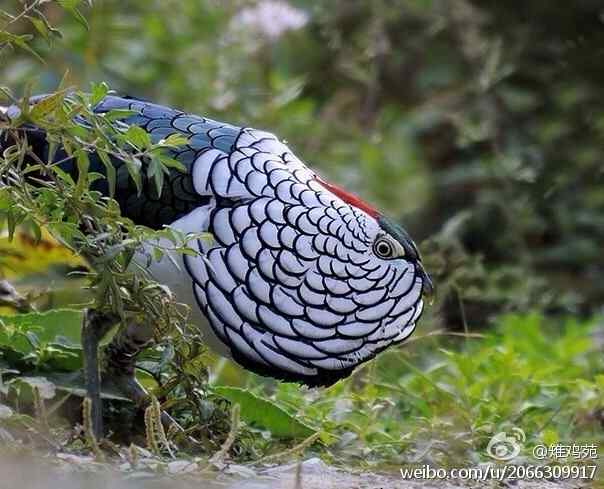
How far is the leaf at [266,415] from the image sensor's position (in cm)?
195

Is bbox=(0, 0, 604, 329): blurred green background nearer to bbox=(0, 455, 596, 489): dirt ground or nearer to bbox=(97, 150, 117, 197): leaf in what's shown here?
bbox=(0, 455, 596, 489): dirt ground

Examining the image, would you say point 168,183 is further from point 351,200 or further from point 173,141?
point 351,200

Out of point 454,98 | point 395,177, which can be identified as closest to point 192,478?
point 395,177

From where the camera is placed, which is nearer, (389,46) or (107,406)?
(107,406)

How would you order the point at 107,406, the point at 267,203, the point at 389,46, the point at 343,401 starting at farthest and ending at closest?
the point at 389,46 < the point at 343,401 < the point at 107,406 < the point at 267,203

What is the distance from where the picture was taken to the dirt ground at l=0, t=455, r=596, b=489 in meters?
1.32

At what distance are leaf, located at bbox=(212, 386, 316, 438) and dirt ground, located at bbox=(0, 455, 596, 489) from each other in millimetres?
141

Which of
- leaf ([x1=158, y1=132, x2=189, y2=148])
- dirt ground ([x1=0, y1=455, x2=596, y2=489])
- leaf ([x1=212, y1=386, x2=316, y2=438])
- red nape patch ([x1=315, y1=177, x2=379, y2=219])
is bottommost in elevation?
dirt ground ([x1=0, y1=455, x2=596, y2=489])

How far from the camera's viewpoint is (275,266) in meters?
1.70

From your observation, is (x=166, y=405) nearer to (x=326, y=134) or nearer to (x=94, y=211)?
(x=94, y=211)

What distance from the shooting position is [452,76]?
4.54 meters

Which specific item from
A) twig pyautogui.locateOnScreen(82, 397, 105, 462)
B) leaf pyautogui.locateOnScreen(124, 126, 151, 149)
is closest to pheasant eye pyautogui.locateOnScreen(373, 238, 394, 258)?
leaf pyautogui.locateOnScreen(124, 126, 151, 149)

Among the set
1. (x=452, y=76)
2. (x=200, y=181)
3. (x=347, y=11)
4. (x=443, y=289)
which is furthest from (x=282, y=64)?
(x=200, y=181)

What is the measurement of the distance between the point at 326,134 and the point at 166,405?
2.53m
